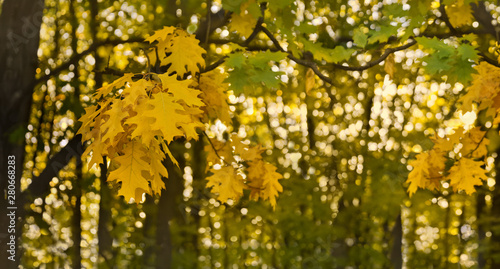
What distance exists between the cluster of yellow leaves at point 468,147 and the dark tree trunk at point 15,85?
3169 mm

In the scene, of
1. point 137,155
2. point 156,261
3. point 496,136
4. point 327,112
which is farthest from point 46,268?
point 137,155

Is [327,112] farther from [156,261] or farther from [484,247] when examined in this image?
[156,261]

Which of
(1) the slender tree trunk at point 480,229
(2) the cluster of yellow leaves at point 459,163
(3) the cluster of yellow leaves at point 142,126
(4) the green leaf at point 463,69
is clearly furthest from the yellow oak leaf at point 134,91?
(1) the slender tree trunk at point 480,229

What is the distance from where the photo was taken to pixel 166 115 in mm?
2270

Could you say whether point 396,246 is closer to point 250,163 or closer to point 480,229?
point 480,229

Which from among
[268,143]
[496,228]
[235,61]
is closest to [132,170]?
[235,61]

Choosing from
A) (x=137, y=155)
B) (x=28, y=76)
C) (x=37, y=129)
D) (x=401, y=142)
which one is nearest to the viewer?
(x=137, y=155)

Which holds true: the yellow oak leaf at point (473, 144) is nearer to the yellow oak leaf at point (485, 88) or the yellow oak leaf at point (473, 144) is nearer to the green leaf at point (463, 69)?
the yellow oak leaf at point (485, 88)

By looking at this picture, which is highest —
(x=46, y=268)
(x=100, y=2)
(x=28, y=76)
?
(x=100, y=2)

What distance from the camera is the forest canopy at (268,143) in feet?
13.3

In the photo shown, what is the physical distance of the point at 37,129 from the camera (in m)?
7.37

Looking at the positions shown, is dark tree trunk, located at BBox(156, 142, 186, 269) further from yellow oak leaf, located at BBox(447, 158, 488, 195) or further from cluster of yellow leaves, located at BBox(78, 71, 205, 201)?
cluster of yellow leaves, located at BBox(78, 71, 205, 201)

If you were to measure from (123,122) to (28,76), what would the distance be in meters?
2.57

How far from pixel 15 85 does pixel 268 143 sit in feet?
25.1
